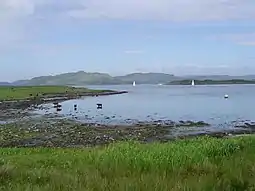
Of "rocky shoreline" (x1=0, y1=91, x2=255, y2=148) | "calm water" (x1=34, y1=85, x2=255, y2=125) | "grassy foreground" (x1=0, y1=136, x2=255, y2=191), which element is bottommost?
"calm water" (x1=34, y1=85, x2=255, y2=125)

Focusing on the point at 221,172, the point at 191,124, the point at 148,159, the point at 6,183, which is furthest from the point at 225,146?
the point at 191,124

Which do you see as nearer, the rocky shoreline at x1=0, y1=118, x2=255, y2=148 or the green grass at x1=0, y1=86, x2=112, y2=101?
the rocky shoreline at x1=0, y1=118, x2=255, y2=148

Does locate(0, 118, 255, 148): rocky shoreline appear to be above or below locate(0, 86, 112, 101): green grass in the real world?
below

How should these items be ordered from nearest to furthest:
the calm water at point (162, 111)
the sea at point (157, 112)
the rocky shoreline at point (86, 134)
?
the rocky shoreline at point (86, 134)
the sea at point (157, 112)
the calm water at point (162, 111)

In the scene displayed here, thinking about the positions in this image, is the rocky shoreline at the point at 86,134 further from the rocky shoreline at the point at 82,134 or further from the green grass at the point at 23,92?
the green grass at the point at 23,92

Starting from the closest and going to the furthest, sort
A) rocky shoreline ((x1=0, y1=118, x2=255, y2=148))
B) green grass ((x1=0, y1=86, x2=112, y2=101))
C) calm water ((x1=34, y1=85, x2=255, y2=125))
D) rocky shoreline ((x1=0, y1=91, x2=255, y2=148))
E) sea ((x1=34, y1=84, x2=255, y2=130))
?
rocky shoreline ((x1=0, y1=118, x2=255, y2=148)) → rocky shoreline ((x1=0, y1=91, x2=255, y2=148)) → sea ((x1=34, y1=84, x2=255, y2=130)) → calm water ((x1=34, y1=85, x2=255, y2=125)) → green grass ((x1=0, y1=86, x2=112, y2=101))

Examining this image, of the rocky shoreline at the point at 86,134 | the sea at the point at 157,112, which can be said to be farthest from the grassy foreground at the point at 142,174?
the sea at the point at 157,112

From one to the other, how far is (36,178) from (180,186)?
304 cm

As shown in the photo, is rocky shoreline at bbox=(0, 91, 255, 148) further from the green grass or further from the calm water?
the green grass

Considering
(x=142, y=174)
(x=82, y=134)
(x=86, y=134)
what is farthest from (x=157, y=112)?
(x=142, y=174)

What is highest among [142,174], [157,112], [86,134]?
[142,174]

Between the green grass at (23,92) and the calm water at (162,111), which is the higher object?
the green grass at (23,92)

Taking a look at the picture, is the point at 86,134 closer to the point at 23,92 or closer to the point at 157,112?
the point at 157,112

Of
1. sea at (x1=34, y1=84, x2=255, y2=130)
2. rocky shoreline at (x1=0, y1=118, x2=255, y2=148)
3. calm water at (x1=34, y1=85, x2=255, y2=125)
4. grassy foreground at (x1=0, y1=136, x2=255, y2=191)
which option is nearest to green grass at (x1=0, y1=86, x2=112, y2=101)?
calm water at (x1=34, y1=85, x2=255, y2=125)
